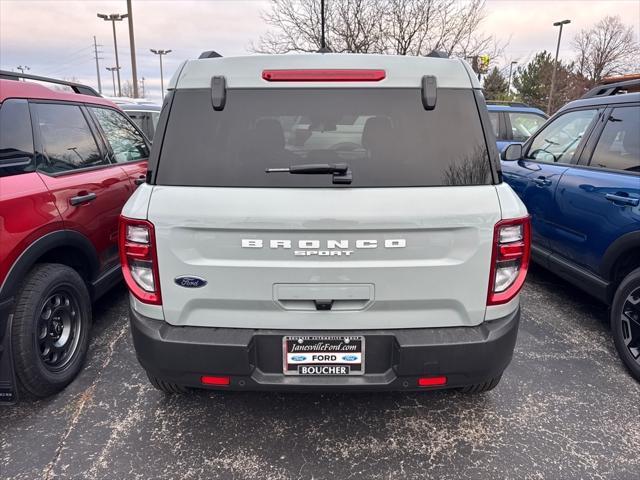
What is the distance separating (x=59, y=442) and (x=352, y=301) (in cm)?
184

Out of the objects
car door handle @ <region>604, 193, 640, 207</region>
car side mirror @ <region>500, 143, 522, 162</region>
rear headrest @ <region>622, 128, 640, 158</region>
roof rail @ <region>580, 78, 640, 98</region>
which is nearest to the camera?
car door handle @ <region>604, 193, 640, 207</region>

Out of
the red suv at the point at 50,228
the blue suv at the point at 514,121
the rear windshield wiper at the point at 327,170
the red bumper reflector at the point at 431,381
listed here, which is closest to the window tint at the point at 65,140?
the red suv at the point at 50,228

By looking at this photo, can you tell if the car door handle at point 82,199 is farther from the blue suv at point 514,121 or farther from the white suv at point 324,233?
the blue suv at point 514,121

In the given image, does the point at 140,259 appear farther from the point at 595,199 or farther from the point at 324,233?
the point at 595,199

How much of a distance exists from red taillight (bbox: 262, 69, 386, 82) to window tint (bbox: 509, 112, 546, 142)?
7616 mm

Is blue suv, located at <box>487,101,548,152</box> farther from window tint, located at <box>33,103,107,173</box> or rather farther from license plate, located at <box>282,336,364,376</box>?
license plate, located at <box>282,336,364,376</box>

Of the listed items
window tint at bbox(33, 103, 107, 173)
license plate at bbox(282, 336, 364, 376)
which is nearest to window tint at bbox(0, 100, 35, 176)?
window tint at bbox(33, 103, 107, 173)

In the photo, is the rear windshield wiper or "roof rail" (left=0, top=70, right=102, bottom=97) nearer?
the rear windshield wiper

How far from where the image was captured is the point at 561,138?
14.1 ft

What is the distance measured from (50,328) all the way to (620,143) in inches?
170

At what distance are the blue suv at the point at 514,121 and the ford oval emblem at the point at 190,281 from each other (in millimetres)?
7907

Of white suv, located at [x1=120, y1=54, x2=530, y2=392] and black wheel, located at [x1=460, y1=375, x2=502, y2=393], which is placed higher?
white suv, located at [x1=120, y1=54, x2=530, y2=392]

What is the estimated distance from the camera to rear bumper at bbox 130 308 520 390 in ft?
6.59

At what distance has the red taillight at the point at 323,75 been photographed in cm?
208
